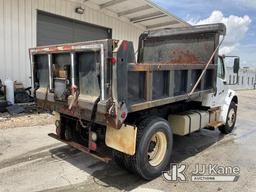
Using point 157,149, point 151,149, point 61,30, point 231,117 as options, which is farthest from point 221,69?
point 61,30

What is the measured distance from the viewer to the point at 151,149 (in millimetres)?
4227

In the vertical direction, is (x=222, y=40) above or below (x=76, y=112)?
above

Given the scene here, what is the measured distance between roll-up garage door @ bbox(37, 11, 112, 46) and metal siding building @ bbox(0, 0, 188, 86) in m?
0.24

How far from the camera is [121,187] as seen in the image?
3836 mm

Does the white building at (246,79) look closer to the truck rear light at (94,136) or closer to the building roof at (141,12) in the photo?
the building roof at (141,12)

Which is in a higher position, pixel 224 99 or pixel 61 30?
pixel 61 30

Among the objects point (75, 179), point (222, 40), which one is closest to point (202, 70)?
point (222, 40)

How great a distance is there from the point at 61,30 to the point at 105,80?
808 cm

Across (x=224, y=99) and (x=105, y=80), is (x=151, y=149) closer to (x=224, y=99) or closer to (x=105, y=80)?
(x=105, y=80)

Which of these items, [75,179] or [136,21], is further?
[136,21]

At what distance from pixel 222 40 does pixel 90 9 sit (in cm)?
724

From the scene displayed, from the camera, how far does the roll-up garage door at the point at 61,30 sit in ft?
32.8

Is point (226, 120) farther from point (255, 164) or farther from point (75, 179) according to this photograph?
point (75, 179)

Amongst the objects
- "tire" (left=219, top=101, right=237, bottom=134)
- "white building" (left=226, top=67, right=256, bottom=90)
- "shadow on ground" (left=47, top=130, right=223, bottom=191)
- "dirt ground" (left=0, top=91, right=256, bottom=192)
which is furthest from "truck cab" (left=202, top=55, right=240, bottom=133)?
"white building" (left=226, top=67, right=256, bottom=90)
